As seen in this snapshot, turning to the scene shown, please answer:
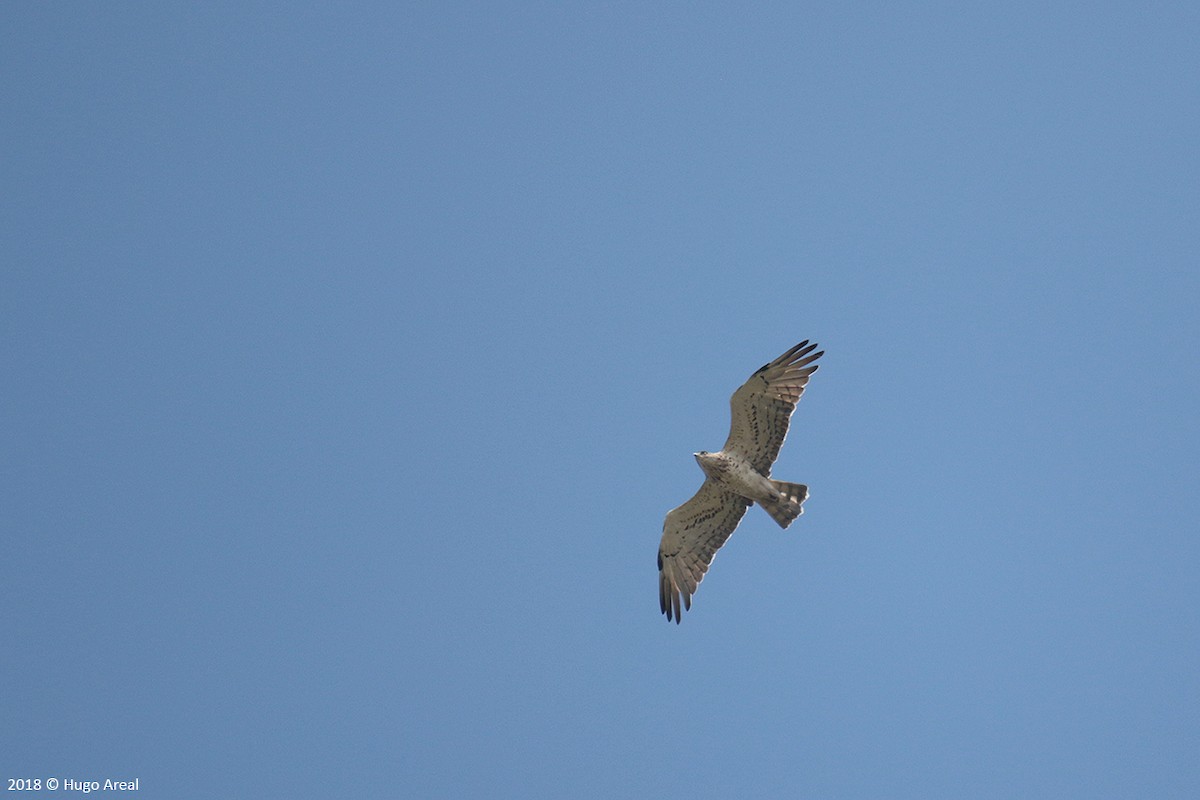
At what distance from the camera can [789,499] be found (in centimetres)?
1927

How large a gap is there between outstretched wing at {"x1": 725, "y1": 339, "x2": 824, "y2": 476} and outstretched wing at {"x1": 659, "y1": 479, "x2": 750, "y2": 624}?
0.99 metres

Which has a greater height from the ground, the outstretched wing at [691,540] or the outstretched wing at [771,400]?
the outstretched wing at [771,400]

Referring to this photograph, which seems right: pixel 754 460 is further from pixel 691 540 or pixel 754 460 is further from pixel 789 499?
pixel 691 540

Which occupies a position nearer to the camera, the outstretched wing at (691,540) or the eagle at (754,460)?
the eagle at (754,460)

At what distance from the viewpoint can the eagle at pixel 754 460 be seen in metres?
19.2

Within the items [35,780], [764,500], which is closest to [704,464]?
[764,500]

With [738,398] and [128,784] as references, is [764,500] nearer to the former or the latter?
[738,398]

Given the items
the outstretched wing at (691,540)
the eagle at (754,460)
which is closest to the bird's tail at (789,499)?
the eagle at (754,460)

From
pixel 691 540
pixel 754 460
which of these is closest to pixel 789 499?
pixel 754 460

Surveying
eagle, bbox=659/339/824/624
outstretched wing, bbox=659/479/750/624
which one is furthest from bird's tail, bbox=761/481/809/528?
outstretched wing, bbox=659/479/750/624

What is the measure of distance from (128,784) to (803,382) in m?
17.4

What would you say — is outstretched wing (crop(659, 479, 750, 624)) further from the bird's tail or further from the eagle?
the bird's tail

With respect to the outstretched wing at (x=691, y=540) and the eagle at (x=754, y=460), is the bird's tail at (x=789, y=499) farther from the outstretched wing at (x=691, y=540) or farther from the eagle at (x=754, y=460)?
the outstretched wing at (x=691, y=540)

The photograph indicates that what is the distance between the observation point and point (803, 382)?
19203mm
